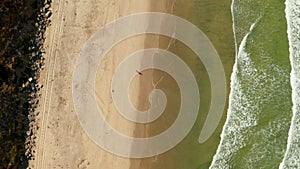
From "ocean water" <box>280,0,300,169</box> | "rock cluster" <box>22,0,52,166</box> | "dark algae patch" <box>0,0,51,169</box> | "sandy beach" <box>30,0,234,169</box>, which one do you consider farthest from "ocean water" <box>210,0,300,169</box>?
"dark algae patch" <box>0,0,51,169</box>

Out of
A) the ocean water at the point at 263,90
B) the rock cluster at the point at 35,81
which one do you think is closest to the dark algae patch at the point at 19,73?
the rock cluster at the point at 35,81

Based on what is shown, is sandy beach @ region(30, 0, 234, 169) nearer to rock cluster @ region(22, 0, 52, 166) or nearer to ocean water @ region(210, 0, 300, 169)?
rock cluster @ region(22, 0, 52, 166)

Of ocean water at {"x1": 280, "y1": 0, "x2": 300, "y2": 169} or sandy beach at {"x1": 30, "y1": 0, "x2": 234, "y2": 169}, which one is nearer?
ocean water at {"x1": 280, "y1": 0, "x2": 300, "y2": 169}

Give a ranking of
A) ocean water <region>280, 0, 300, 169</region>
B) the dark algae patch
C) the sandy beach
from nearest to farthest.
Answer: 1. ocean water <region>280, 0, 300, 169</region>
2. the sandy beach
3. the dark algae patch

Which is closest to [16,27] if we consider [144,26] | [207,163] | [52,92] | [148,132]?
[52,92]

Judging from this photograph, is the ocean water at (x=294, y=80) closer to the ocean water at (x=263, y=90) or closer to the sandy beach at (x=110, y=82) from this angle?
the ocean water at (x=263, y=90)

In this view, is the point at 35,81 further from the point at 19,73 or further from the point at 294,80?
the point at 294,80
